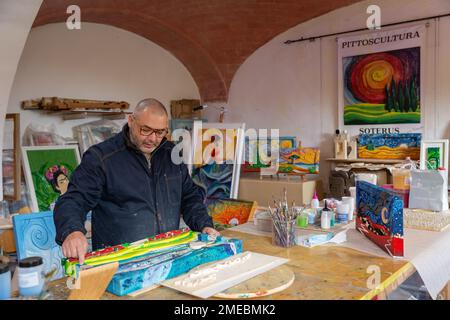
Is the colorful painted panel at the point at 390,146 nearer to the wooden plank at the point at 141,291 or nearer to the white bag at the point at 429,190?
the white bag at the point at 429,190

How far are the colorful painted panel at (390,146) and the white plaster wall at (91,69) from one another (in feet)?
9.32

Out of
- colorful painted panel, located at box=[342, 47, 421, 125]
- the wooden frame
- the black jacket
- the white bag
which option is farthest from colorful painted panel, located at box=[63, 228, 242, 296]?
colorful painted panel, located at box=[342, 47, 421, 125]

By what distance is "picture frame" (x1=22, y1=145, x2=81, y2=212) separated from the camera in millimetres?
4324

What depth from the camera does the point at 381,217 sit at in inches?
77.7

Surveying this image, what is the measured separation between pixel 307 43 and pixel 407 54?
1.36 m

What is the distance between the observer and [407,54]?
4.91m

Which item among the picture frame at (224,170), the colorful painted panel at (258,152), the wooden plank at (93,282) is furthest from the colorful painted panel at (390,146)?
the wooden plank at (93,282)

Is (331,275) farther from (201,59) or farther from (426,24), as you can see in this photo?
(201,59)

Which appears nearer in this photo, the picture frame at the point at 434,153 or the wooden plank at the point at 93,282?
the wooden plank at the point at 93,282

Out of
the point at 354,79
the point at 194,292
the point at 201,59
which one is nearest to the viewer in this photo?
the point at 194,292

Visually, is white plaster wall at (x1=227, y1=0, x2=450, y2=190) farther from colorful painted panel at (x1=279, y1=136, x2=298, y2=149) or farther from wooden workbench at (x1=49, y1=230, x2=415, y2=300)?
wooden workbench at (x1=49, y1=230, x2=415, y2=300)

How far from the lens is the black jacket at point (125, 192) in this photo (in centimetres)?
215

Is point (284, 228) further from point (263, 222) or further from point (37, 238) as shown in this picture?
point (37, 238)
